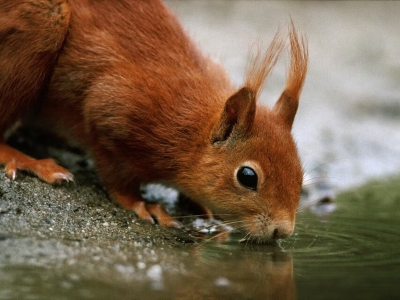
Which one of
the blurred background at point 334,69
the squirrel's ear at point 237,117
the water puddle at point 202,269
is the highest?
the blurred background at point 334,69

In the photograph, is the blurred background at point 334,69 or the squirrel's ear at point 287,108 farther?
the blurred background at point 334,69

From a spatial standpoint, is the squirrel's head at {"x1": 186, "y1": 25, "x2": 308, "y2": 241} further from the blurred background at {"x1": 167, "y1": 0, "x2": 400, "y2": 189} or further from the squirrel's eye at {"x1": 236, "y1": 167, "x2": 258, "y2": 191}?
the blurred background at {"x1": 167, "y1": 0, "x2": 400, "y2": 189}

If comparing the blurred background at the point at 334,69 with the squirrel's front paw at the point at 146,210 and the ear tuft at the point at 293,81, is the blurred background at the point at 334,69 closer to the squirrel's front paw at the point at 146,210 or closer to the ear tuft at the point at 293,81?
the ear tuft at the point at 293,81

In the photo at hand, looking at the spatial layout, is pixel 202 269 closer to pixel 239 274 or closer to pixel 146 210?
pixel 239 274

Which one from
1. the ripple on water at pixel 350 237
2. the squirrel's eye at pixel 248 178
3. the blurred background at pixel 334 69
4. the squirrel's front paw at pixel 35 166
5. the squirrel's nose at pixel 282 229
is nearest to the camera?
the ripple on water at pixel 350 237

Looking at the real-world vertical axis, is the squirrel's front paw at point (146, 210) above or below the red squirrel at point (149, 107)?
below

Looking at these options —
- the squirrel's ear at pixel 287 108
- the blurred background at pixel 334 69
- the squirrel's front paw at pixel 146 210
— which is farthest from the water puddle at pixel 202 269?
the blurred background at pixel 334 69

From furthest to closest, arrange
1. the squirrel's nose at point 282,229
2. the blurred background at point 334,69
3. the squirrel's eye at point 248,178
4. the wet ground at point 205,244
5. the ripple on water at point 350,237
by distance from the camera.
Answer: the blurred background at point 334,69 < the squirrel's eye at point 248,178 < the squirrel's nose at point 282,229 < the ripple on water at point 350,237 < the wet ground at point 205,244

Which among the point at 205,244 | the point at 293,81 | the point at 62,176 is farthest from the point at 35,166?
the point at 293,81
